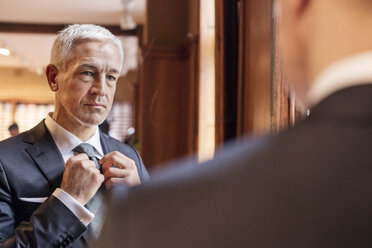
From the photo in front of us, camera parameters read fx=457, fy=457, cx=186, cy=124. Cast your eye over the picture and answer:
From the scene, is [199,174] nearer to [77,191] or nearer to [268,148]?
[268,148]

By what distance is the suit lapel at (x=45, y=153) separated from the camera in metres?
0.79

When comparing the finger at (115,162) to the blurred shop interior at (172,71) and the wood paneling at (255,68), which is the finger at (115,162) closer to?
the blurred shop interior at (172,71)

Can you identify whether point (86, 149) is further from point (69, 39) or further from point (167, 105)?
point (167, 105)

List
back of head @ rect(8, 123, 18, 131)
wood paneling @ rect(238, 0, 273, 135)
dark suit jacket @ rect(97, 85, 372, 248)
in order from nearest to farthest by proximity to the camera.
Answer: dark suit jacket @ rect(97, 85, 372, 248) → back of head @ rect(8, 123, 18, 131) → wood paneling @ rect(238, 0, 273, 135)

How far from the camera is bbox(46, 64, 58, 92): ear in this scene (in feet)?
2.67

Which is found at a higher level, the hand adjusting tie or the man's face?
the man's face

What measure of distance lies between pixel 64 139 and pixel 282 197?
Result: 641 mm

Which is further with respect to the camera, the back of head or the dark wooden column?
the dark wooden column

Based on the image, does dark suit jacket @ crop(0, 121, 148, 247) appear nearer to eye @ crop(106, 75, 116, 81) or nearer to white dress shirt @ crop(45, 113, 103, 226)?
white dress shirt @ crop(45, 113, 103, 226)

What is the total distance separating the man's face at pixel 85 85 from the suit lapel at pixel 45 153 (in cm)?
4

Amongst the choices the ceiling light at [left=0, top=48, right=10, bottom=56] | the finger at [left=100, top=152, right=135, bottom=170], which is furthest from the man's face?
the ceiling light at [left=0, top=48, right=10, bottom=56]

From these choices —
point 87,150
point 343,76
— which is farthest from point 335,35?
point 87,150

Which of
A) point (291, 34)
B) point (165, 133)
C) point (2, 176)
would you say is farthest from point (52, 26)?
point (165, 133)

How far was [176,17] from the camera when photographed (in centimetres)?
253
